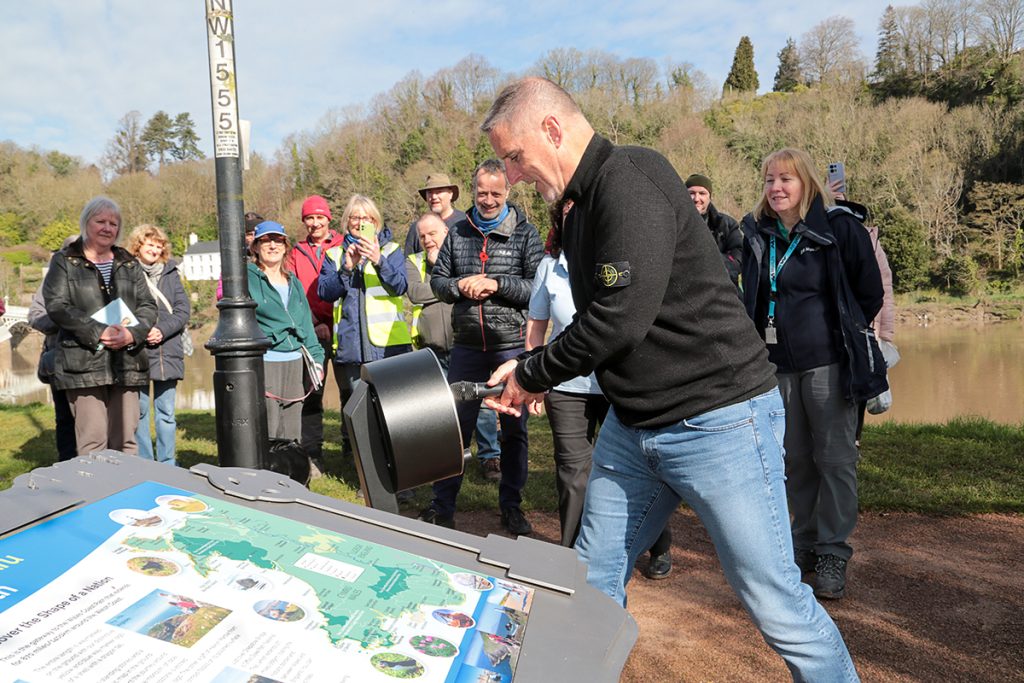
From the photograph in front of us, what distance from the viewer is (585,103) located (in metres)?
55.5

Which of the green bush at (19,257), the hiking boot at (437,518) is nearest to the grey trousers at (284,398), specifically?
the hiking boot at (437,518)

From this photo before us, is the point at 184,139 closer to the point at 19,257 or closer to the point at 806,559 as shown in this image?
the point at 19,257

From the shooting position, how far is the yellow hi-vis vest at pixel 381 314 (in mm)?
5832

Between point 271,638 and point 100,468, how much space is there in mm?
799

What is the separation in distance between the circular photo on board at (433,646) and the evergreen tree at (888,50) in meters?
65.3

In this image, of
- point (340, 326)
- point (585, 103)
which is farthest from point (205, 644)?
point (585, 103)

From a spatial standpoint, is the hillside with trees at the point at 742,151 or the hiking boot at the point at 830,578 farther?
the hillside with trees at the point at 742,151

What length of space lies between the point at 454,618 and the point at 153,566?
0.56 m

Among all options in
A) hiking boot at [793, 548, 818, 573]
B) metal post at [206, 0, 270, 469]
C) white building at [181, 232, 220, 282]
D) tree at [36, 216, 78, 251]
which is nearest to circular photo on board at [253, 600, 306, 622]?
metal post at [206, 0, 270, 469]

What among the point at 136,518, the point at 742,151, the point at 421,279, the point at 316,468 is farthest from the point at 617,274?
the point at 742,151

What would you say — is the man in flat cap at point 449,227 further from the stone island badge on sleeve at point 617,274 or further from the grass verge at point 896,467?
the stone island badge on sleeve at point 617,274

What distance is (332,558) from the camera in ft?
5.25

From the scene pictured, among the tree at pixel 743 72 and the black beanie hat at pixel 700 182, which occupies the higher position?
the tree at pixel 743 72

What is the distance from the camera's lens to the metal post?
3760 millimetres
